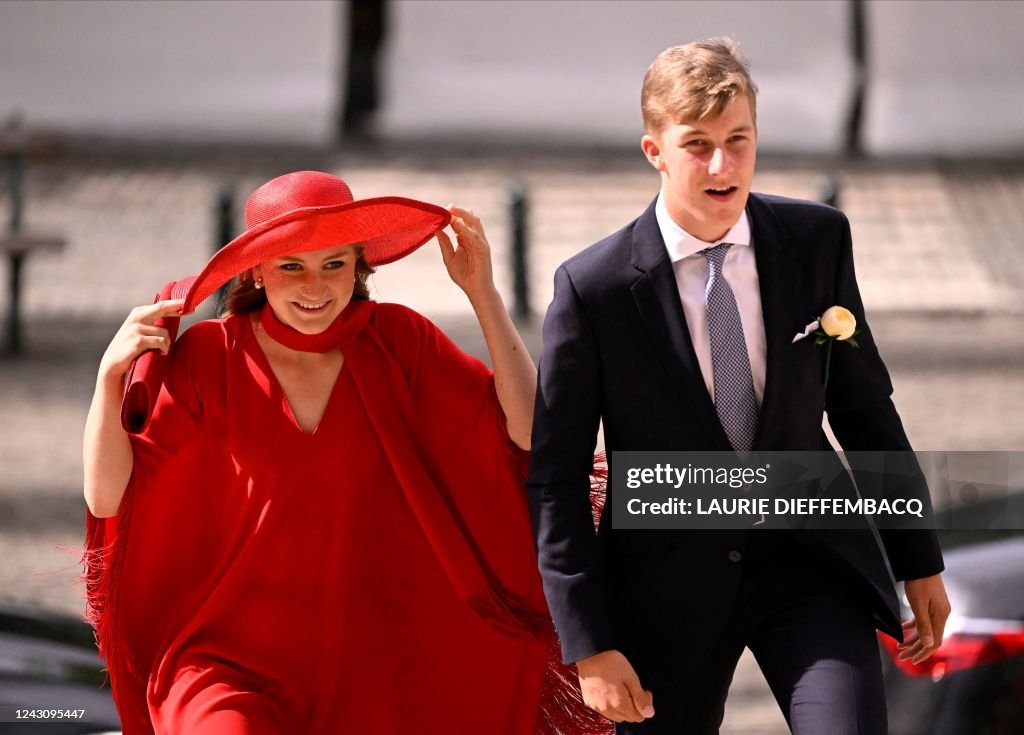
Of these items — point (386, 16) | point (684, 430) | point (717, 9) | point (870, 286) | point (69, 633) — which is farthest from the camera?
point (386, 16)

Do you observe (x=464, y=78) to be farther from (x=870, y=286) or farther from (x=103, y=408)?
(x=103, y=408)

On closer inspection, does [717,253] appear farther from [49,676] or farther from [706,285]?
[49,676]

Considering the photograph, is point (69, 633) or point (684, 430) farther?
point (69, 633)

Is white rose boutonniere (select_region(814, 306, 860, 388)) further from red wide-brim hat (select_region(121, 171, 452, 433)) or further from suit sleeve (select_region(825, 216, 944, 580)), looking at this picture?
red wide-brim hat (select_region(121, 171, 452, 433))

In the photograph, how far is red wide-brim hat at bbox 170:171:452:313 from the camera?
12.7ft

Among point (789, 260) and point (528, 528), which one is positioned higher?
point (789, 260)

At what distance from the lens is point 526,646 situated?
4234 millimetres

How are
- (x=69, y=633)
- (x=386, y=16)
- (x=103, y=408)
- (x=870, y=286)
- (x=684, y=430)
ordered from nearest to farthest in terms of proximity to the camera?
(x=684, y=430)
(x=103, y=408)
(x=69, y=633)
(x=870, y=286)
(x=386, y=16)

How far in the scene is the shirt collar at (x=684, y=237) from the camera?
359 cm

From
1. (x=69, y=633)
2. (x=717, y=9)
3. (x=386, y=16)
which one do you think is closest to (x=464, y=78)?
(x=386, y=16)

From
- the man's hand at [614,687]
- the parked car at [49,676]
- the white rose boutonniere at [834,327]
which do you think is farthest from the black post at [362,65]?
the man's hand at [614,687]

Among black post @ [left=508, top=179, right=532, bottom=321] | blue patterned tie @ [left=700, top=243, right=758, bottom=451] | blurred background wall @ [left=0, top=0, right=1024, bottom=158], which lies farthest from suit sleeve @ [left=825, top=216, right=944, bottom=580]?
blurred background wall @ [left=0, top=0, right=1024, bottom=158]

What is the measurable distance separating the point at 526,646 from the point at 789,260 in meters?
1.21

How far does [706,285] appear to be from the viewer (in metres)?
3.60
